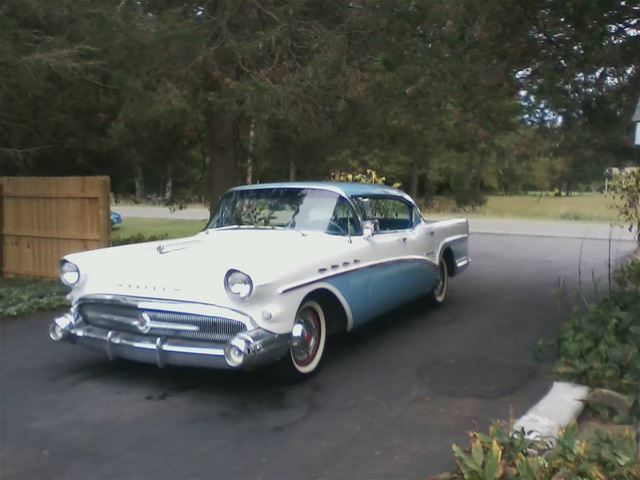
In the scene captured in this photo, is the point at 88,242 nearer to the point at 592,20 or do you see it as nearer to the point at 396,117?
the point at 396,117

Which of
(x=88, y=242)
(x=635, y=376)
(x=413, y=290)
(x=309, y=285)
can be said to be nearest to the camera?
(x=635, y=376)

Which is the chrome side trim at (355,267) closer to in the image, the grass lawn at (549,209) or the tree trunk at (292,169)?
the tree trunk at (292,169)

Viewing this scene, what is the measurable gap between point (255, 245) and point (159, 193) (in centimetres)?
969

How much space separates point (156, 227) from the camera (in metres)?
23.0

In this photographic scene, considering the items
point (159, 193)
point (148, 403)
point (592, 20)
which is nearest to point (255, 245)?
point (148, 403)

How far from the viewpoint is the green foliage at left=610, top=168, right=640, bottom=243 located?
32.5 ft

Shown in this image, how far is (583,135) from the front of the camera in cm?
817

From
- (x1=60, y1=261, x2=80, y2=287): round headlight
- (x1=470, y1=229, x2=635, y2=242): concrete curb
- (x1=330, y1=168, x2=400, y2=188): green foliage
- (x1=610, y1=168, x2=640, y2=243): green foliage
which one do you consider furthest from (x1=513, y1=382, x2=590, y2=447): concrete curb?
(x1=470, y1=229, x2=635, y2=242): concrete curb

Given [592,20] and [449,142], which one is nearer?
[592,20]

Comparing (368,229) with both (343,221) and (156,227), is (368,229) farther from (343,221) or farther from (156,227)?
(156,227)

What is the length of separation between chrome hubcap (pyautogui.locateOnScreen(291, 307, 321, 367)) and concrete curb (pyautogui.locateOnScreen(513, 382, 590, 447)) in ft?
5.86

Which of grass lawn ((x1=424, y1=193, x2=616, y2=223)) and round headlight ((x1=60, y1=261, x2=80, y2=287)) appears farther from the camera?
grass lawn ((x1=424, y1=193, x2=616, y2=223))

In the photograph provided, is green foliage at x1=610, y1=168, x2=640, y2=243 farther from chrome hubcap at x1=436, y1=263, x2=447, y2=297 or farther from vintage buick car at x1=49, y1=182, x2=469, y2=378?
vintage buick car at x1=49, y1=182, x2=469, y2=378

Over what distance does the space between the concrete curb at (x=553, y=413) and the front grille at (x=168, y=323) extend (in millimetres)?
2026
